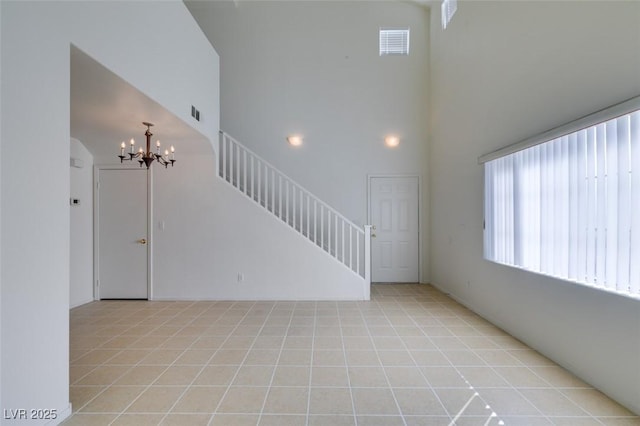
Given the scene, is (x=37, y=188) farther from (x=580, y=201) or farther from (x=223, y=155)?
(x=580, y=201)

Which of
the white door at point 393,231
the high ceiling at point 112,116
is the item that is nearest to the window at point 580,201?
the white door at point 393,231

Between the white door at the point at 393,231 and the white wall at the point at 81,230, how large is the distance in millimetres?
4822

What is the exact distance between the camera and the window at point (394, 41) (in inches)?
221

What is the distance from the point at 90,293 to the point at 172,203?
76.0 inches

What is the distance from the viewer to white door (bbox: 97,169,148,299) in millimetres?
4590

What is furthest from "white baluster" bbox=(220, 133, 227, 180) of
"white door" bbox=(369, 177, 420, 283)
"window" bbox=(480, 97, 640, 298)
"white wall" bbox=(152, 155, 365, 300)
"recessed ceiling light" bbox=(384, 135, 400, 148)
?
"window" bbox=(480, 97, 640, 298)

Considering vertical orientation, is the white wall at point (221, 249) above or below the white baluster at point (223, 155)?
below

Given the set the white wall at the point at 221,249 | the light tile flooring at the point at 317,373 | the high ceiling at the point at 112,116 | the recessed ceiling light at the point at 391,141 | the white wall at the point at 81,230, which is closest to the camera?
the light tile flooring at the point at 317,373

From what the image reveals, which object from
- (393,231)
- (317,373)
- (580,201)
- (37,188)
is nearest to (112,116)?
(37,188)

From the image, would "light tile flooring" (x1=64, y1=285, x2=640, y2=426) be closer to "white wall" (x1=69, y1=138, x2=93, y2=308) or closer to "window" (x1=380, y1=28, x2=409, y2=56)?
"white wall" (x1=69, y1=138, x2=93, y2=308)

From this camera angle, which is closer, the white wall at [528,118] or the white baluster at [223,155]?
the white wall at [528,118]

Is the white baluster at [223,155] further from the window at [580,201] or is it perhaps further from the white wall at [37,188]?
the window at [580,201]

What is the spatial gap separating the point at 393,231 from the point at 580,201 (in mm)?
3423

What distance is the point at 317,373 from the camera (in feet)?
7.96
